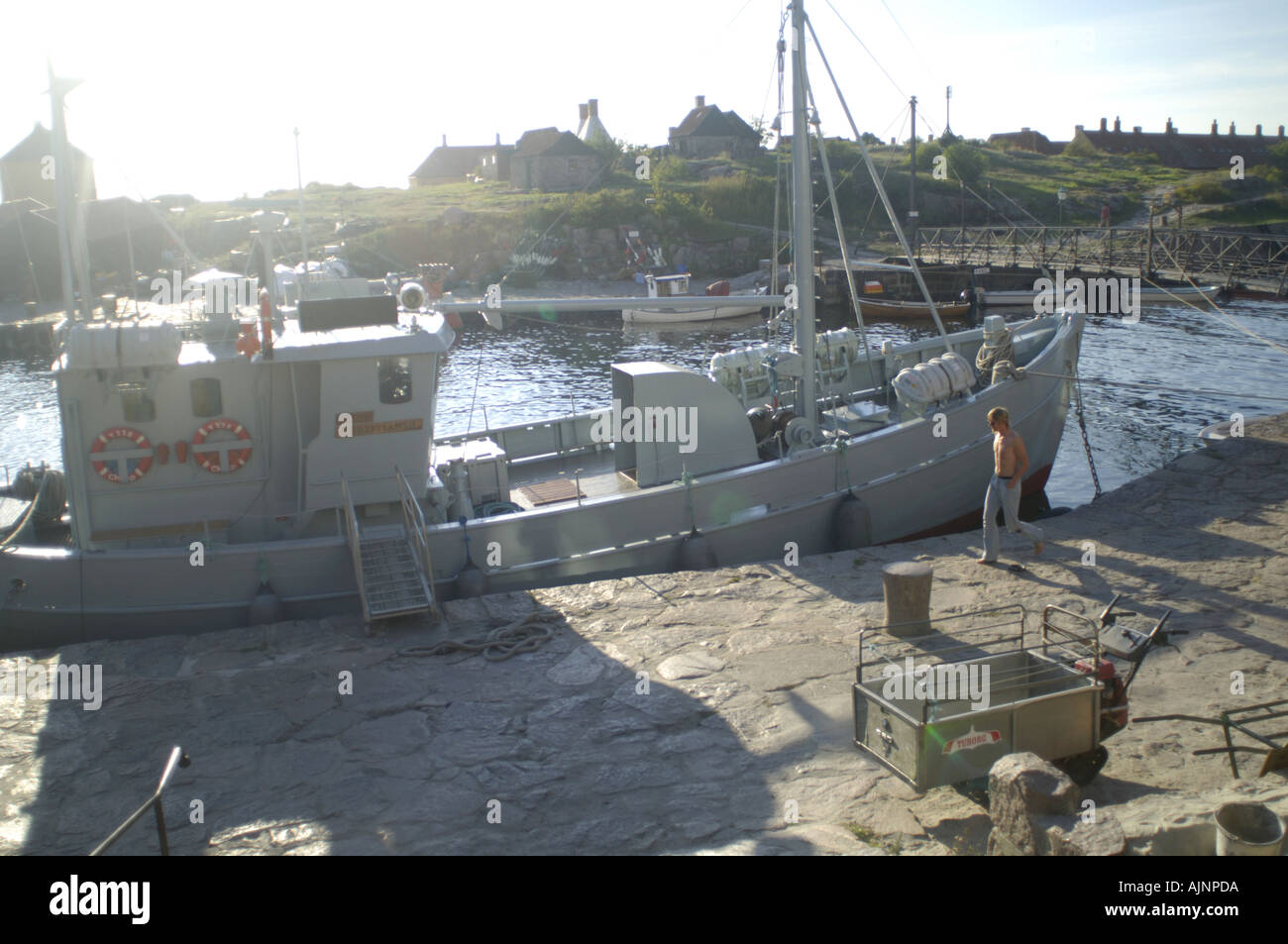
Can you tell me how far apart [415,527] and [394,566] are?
0.52m

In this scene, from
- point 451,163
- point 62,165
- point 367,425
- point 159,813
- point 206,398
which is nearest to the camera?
point 159,813

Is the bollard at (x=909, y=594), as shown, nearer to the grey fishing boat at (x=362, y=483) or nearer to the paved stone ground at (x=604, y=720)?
the paved stone ground at (x=604, y=720)

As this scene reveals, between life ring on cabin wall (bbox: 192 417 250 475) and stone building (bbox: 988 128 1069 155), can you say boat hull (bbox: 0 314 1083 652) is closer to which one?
life ring on cabin wall (bbox: 192 417 250 475)

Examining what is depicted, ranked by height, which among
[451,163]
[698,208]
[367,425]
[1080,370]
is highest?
[451,163]

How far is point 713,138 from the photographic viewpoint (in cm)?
8312

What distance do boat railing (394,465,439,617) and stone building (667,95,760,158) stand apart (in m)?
76.3

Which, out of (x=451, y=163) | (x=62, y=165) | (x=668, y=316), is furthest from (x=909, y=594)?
(x=451, y=163)

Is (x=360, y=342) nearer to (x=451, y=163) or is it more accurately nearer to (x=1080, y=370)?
(x=1080, y=370)

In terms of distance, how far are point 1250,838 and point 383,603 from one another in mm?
7682

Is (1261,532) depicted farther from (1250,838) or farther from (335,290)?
(335,290)

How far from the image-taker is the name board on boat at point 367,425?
1093 centimetres

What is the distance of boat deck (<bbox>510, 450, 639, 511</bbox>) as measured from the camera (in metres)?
12.9

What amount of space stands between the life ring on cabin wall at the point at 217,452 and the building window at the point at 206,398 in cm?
13

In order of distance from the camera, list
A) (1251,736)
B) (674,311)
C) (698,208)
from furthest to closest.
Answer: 1. (698,208)
2. (674,311)
3. (1251,736)
